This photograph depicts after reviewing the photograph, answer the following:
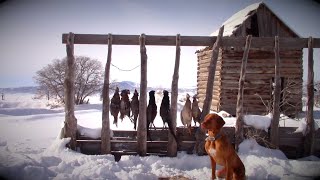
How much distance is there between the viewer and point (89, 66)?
27.4m

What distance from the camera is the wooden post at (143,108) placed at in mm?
7176

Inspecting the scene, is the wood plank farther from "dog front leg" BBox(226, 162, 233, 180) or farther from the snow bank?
the snow bank

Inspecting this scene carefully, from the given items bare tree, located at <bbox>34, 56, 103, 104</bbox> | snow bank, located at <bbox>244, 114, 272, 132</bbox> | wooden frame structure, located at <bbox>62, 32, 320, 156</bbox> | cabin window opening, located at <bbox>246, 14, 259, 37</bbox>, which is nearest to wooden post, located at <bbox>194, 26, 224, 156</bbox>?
wooden frame structure, located at <bbox>62, 32, 320, 156</bbox>

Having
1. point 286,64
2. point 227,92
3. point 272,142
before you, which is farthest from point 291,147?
point 286,64

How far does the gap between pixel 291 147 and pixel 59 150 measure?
585 cm

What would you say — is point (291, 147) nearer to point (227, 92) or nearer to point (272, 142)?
point (272, 142)

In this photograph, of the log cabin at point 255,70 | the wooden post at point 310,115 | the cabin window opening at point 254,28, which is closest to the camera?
the wooden post at point 310,115

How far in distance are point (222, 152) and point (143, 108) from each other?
2.73m

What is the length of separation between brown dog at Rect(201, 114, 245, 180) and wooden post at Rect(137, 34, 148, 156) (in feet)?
7.41

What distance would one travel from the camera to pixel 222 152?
5.05 meters

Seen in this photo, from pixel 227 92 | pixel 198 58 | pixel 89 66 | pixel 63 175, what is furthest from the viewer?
pixel 89 66

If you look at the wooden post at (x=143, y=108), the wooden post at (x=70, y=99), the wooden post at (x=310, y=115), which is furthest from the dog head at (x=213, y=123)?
the wooden post at (x=70, y=99)

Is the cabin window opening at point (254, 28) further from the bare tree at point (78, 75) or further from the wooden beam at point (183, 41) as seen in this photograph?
the bare tree at point (78, 75)

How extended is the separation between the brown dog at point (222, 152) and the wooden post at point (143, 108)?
7.41 feet
